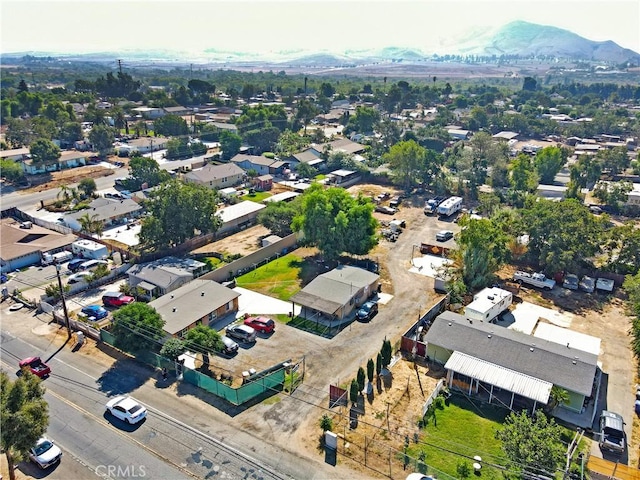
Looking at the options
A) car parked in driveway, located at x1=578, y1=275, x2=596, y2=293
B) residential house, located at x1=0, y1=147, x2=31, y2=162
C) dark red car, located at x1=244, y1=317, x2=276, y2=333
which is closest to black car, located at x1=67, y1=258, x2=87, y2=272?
dark red car, located at x1=244, y1=317, x2=276, y2=333

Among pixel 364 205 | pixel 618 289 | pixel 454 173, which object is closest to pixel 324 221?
pixel 364 205

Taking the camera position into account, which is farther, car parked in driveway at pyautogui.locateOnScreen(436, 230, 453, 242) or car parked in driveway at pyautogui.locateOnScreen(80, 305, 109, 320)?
car parked in driveway at pyautogui.locateOnScreen(436, 230, 453, 242)

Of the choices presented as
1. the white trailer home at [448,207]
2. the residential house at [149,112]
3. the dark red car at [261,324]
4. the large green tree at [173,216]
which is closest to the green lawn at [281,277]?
the dark red car at [261,324]

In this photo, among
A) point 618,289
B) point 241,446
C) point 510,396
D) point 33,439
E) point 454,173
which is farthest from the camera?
point 454,173

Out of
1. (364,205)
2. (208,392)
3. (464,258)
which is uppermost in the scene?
(364,205)

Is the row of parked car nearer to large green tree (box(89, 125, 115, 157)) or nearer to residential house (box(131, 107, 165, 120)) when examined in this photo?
large green tree (box(89, 125, 115, 157))

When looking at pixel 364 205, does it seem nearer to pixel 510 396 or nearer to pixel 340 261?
pixel 340 261

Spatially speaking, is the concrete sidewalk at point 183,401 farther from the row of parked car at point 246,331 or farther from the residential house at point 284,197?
the residential house at point 284,197

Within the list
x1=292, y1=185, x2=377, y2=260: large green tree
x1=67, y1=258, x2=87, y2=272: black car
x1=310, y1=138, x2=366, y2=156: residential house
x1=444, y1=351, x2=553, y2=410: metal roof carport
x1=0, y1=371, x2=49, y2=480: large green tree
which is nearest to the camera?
x1=0, y1=371, x2=49, y2=480: large green tree
